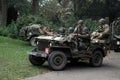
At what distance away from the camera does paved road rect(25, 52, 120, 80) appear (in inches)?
424

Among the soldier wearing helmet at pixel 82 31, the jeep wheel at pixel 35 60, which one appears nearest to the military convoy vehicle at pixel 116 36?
the soldier wearing helmet at pixel 82 31

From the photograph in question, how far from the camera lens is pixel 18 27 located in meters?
22.9

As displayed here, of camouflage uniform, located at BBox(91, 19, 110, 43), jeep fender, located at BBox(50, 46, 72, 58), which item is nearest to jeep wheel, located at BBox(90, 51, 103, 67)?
camouflage uniform, located at BBox(91, 19, 110, 43)

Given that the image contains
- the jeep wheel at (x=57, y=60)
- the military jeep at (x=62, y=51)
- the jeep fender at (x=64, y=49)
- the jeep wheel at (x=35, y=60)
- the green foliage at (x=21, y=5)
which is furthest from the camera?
the green foliage at (x=21, y=5)

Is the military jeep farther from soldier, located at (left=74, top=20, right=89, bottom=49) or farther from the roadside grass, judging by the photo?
the roadside grass

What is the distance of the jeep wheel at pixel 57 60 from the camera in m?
11.8

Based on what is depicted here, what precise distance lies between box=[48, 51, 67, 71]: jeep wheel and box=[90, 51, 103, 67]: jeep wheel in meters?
1.65

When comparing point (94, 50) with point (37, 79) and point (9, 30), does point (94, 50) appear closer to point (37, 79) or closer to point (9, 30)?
point (37, 79)

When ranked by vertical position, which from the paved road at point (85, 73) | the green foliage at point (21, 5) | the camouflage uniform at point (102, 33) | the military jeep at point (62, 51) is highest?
the green foliage at point (21, 5)

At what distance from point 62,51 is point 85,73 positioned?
4.01 ft

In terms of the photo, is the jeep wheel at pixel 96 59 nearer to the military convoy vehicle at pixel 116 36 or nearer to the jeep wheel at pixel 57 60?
the jeep wheel at pixel 57 60

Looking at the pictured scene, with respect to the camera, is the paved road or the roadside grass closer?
the roadside grass

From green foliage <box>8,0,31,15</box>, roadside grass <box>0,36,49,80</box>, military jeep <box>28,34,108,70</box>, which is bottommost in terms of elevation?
roadside grass <box>0,36,49,80</box>

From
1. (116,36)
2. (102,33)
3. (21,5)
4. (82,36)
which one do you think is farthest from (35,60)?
(21,5)
